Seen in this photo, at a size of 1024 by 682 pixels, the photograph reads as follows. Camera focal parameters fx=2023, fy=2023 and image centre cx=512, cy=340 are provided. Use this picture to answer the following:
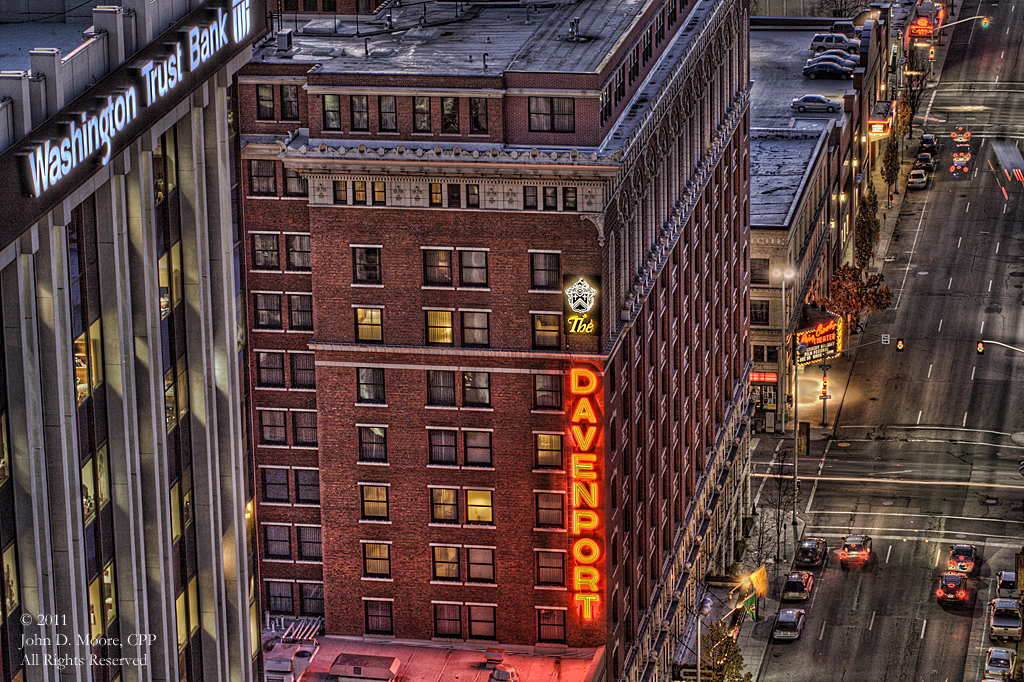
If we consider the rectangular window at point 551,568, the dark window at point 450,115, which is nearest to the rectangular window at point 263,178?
the dark window at point 450,115

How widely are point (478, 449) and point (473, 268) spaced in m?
11.3

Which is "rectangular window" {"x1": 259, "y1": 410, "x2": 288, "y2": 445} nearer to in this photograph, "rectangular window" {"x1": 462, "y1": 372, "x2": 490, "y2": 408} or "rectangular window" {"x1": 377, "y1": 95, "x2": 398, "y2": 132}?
"rectangular window" {"x1": 462, "y1": 372, "x2": 490, "y2": 408}

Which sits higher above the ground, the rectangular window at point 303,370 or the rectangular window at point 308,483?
the rectangular window at point 303,370

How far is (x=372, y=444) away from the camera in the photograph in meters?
124

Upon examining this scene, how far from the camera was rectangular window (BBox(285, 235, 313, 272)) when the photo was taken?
123 meters

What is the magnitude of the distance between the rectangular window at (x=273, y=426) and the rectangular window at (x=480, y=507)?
503 inches

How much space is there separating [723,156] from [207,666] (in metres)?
93.2

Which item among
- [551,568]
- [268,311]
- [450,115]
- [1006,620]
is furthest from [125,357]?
[1006,620]

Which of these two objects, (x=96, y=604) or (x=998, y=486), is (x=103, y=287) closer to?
(x=96, y=604)

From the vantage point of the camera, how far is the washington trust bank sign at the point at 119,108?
2397 inches

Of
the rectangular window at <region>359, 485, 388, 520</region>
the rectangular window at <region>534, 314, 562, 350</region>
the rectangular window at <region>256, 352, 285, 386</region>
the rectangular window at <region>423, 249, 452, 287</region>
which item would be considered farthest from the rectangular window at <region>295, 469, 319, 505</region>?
the rectangular window at <region>534, 314, 562, 350</region>

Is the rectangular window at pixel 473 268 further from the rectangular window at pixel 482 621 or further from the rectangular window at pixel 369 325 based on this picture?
the rectangular window at pixel 482 621

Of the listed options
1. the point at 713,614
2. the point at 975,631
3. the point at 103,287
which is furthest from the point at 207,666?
the point at 975,631

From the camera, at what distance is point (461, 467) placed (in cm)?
12331
